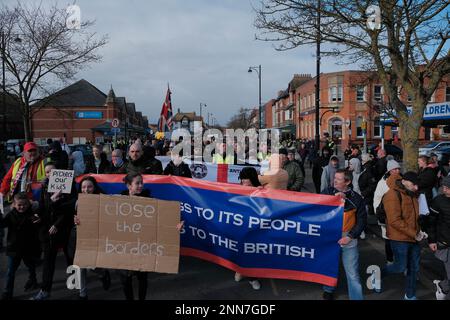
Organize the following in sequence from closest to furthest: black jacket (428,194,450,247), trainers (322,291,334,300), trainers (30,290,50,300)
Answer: black jacket (428,194,450,247) < trainers (30,290,50,300) < trainers (322,291,334,300)

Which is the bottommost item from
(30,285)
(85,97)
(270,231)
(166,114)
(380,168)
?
(30,285)

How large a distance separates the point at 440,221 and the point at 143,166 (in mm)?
4364

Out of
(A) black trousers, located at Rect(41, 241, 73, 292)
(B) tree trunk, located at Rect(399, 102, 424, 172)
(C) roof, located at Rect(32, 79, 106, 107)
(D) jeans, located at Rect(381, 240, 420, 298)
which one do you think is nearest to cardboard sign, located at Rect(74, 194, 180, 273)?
(A) black trousers, located at Rect(41, 241, 73, 292)

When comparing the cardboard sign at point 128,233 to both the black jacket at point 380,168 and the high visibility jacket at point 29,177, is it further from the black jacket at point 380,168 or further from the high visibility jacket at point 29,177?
the black jacket at point 380,168

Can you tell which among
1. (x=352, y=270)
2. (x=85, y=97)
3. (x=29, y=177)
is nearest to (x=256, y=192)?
(x=352, y=270)

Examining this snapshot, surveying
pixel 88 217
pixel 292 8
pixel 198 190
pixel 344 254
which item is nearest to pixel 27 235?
pixel 88 217

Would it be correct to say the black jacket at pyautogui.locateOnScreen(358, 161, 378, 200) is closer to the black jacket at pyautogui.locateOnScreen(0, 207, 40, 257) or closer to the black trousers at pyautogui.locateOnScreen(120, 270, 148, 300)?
the black trousers at pyautogui.locateOnScreen(120, 270, 148, 300)

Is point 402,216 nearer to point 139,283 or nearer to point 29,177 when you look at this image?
point 139,283

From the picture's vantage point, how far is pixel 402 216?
5.03 metres

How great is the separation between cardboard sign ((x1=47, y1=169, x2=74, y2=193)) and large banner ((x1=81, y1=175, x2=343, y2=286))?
1.71 meters

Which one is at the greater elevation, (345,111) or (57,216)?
(345,111)

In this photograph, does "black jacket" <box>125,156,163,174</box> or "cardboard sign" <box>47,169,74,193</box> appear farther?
"black jacket" <box>125,156,163,174</box>

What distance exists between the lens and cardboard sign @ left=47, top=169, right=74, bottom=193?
518 cm

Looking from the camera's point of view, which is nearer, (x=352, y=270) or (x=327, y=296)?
(x=352, y=270)
